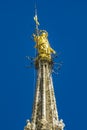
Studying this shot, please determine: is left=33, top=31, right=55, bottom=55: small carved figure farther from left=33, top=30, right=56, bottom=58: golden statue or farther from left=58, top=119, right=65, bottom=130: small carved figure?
left=58, top=119, right=65, bottom=130: small carved figure

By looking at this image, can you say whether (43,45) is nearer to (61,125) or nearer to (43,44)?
(43,44)

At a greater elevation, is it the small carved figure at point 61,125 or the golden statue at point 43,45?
the golden statue at point 43,45

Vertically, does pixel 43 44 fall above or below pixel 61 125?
above

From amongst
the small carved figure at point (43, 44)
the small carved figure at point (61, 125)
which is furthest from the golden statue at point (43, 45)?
the small carved figure at point (61, 125)

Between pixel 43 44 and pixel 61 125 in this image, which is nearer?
pixel 61 125

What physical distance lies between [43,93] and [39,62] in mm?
4565

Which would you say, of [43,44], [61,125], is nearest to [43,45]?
[43,44]

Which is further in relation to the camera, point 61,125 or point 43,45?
point 43,45

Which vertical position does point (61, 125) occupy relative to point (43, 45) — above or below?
below

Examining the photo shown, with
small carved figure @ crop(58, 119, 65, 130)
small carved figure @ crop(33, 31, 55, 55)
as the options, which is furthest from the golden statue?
small carved figure @ crop(58, 119, 65, 130)

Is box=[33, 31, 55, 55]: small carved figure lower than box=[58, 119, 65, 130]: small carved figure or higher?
higher

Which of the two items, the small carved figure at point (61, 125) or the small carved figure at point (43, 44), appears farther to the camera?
the small carved figure at point (43, 44)

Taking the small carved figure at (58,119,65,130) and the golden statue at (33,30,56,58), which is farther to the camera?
the golden statue at (33,30,56,58)

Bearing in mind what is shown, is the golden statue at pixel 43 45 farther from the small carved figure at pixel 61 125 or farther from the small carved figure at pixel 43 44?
the small carved figure at pixel 61 125
